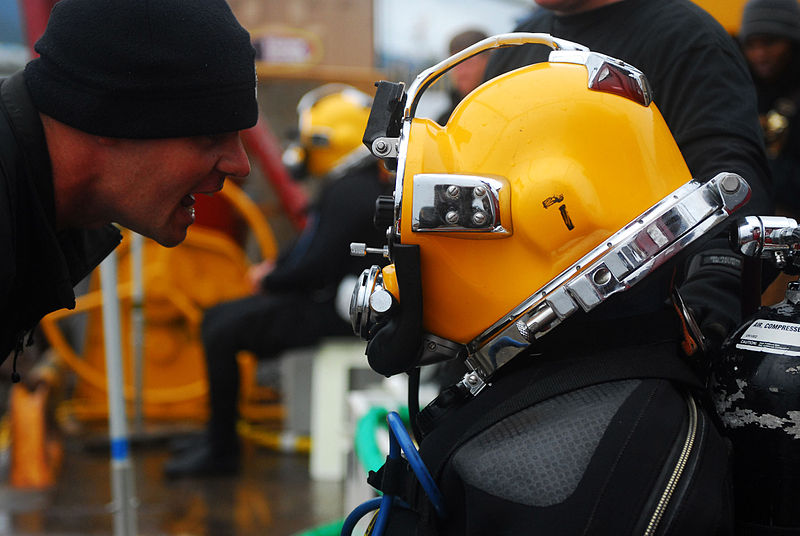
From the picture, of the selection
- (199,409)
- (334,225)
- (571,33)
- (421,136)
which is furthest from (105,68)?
(199,409)

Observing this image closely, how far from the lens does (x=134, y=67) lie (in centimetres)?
121

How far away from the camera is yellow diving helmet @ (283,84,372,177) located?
4.42m

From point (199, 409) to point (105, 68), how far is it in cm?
393

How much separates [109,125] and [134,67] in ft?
0.30

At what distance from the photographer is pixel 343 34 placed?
6.39 meters

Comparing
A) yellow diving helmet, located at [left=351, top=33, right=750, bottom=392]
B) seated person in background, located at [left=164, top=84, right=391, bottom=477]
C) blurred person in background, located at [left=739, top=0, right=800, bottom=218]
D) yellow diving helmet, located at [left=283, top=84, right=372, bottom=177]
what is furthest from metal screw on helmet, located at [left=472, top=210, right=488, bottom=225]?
yellow diving helmet, located at [left=283, top=84, right=372, bottom=177]

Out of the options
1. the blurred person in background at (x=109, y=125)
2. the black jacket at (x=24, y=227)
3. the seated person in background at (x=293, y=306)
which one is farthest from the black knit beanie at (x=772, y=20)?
the black jacket at (x=24, y=227)

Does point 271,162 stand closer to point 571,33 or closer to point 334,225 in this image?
point 334,225

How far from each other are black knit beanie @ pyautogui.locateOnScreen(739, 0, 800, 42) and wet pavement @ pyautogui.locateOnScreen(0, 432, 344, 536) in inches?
91.1

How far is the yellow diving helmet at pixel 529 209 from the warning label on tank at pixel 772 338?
147mm

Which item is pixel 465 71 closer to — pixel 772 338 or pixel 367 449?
pixel 367 449

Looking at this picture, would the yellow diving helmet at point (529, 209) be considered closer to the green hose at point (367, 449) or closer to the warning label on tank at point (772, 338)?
the warning label on tank at point (772, 338)

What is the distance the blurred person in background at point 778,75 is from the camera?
2719 millimetres

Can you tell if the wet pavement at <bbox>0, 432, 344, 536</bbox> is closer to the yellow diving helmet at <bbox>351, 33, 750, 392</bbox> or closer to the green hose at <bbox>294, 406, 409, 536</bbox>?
the green hose at <bbox>294, 406, 409, 536</bbox>
